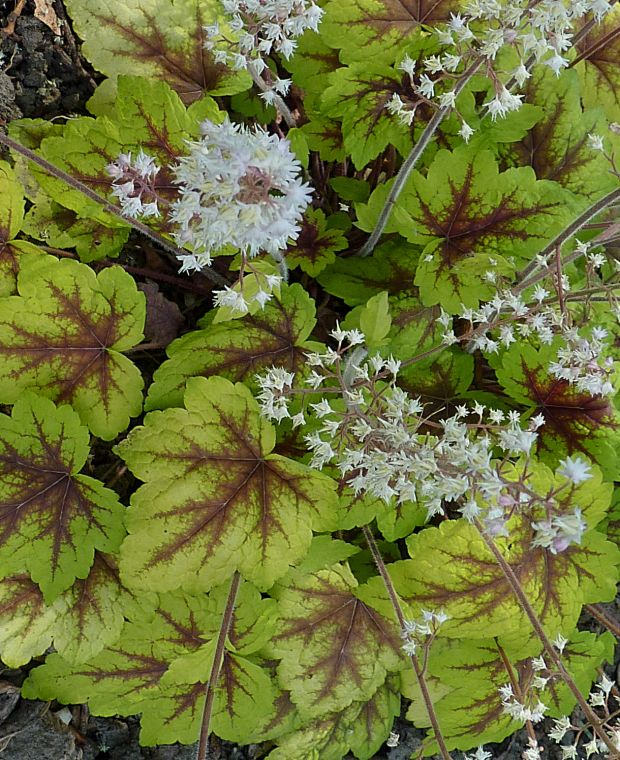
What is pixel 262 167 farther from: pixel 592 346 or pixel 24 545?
pixel 24 545

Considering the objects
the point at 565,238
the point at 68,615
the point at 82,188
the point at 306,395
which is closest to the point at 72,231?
A: the point at 82,188

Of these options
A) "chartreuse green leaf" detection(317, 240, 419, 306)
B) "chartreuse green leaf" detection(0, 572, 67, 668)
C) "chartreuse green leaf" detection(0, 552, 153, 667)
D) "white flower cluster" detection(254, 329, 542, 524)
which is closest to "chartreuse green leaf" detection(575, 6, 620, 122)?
"chartreuse green leaf" detection(317, 240, 419, 306)

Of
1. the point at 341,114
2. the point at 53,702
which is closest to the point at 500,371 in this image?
the point at 341,114

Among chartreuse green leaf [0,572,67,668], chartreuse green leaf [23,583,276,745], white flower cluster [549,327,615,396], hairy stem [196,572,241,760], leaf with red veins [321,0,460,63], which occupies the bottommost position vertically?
chartreuse green leaf [23,583,276,745]

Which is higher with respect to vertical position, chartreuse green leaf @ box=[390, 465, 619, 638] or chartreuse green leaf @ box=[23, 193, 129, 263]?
chartreuse green leaf @ box=[23, 193, 129, 263]

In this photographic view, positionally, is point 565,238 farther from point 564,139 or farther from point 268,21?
point 268,21

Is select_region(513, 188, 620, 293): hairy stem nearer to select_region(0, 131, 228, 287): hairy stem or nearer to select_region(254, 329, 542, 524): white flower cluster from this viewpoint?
select_region(254, 329, 542, 524): white flower cluster
